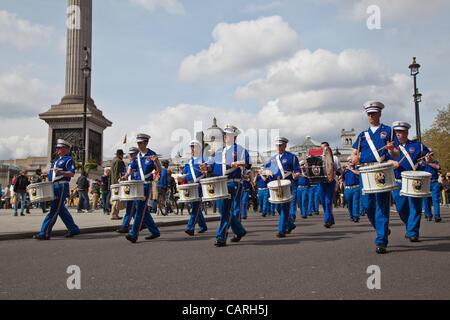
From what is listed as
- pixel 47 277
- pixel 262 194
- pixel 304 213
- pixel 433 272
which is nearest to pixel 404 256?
pixel 433 272

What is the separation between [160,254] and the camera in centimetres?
668

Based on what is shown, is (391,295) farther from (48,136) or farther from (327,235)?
(48,136)

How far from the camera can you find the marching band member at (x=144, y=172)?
8.43 metres

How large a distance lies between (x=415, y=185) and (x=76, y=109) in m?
30.1

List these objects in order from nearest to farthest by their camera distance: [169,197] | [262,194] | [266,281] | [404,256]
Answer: [266,281] < [404,256] < [262,194] < [169,197]

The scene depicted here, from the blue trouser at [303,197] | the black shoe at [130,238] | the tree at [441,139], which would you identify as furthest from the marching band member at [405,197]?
the tree at [441,139]

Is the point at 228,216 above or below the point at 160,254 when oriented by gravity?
above

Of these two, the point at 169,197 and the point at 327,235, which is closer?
the point at 327,235

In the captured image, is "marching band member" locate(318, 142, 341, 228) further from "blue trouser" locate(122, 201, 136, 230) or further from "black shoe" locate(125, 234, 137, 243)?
"black shoe" locate(125, 234, 137, 243)

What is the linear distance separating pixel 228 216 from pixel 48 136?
95.8 ft

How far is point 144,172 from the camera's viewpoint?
8664 millimetres
